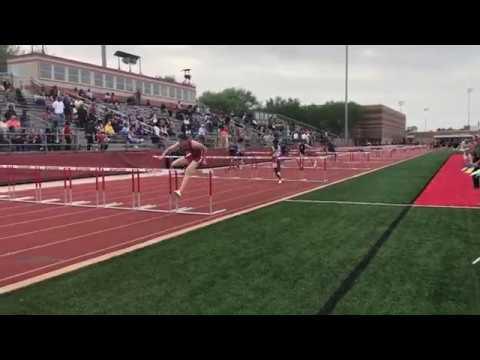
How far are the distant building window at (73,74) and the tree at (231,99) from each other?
234 feet

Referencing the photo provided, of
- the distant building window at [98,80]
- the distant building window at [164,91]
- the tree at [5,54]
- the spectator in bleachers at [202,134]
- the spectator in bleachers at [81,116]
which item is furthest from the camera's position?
the distant building window at [164,91]

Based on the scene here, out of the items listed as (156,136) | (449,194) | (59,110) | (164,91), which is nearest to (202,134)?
(156,136)

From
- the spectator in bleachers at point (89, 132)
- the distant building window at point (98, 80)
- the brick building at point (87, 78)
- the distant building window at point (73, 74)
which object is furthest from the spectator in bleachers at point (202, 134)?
the distant building window at point (98, 80)

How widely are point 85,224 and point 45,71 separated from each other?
28870 millimetres

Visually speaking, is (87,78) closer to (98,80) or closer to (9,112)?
(98,80)

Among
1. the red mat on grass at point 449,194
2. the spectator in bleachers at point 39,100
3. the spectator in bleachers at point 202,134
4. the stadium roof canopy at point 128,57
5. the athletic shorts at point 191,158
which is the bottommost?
the red mat on grass at point 449,194

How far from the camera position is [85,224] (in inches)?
402

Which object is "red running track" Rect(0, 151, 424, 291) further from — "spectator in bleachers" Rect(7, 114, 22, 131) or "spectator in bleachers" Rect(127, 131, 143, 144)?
"spectator in bleachers" Rect(127, 131, 143, 144)

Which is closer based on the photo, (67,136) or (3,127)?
(3,127)

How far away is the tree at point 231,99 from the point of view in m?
113

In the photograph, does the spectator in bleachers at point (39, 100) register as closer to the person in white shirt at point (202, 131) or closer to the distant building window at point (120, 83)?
the person in white shirt at point (202, 131)

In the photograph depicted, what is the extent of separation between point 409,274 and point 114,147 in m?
21.4

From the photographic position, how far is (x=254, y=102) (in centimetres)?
13488
